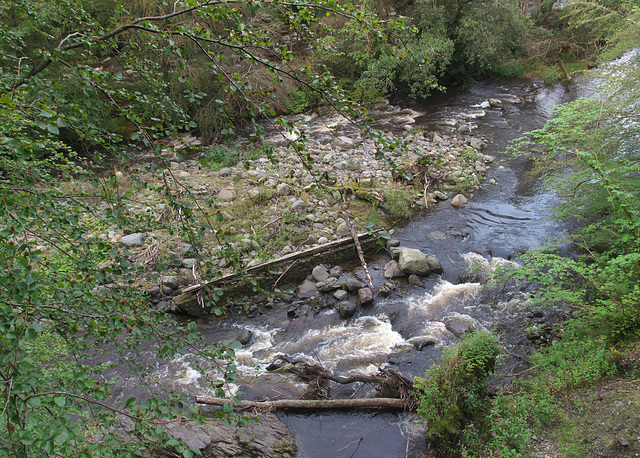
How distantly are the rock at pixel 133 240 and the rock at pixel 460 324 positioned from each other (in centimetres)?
618

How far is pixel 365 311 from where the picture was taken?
663 centimetres

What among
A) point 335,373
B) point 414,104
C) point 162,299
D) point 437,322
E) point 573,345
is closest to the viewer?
point 573,345

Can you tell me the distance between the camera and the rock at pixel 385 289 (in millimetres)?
6883

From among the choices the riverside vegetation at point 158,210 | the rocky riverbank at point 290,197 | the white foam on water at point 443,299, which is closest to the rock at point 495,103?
the rocky riverbank at point 290,197

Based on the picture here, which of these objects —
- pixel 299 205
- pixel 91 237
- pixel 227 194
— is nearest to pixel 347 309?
pixel 299 205

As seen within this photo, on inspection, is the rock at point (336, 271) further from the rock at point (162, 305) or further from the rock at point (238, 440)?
the rock at point (238, 440)

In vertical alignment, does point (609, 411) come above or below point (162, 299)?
above

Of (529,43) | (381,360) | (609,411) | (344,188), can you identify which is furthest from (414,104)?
(609,411)

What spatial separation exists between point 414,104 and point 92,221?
1437 centimetres

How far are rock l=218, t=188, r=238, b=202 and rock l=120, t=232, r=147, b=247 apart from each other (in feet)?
6.95

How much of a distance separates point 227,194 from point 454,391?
7.00m

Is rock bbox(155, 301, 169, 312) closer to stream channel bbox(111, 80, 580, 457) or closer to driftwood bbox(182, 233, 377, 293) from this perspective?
driftwood bbox(182, 233, 377, 293)

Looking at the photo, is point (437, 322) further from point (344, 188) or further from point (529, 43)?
point (529, 43)

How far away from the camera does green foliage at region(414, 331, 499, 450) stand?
3982 millimetres
